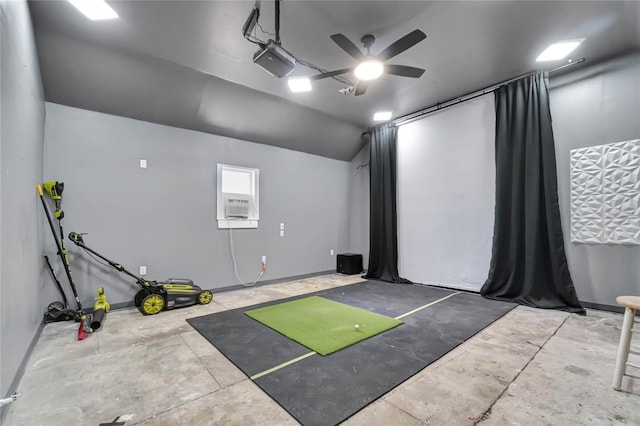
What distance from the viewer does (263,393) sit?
6.04ft

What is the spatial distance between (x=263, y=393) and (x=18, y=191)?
249 centimetres

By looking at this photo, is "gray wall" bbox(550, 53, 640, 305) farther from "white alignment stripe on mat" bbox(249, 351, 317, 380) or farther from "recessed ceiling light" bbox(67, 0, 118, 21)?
"recessed ceiling light" bbox(67, 0, 118, 21)

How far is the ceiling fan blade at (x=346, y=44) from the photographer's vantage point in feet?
8.17

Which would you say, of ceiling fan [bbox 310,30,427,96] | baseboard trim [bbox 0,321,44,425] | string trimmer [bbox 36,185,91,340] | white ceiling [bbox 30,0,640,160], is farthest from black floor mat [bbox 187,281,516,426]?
white ceiling [bbox 30,0,640,160]

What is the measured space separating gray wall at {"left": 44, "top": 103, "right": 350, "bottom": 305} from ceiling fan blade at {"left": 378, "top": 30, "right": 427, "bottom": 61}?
122 inches

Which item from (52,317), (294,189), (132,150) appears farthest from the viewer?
(294,189)

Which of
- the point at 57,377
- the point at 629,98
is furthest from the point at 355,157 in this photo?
the point at 57,377

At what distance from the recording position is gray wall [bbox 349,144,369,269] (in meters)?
6.48

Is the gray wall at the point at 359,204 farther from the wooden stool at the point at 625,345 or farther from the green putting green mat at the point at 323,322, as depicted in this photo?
the wooden stool at the point at 625,345

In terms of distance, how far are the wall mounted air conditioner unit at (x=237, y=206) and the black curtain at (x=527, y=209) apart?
426cm

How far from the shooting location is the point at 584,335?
2.74 m

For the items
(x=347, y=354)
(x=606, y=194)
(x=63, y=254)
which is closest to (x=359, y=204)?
(x=606, y=194)

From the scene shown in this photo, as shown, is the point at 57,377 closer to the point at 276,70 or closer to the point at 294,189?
the point at 276,70

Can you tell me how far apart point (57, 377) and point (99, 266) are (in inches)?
74.8
